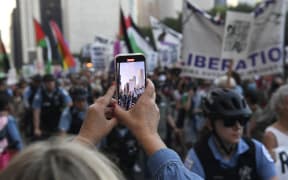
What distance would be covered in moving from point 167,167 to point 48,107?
5.70 m

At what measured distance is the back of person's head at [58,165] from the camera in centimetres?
89

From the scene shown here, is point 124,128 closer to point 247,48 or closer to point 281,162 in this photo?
point 247,48

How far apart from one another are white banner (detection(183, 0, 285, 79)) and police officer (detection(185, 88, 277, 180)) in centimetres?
350

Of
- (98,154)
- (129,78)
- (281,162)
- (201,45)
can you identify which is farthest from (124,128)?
(98,154)

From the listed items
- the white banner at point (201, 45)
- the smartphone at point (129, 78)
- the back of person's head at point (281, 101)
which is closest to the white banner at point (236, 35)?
the white banner at point (201, 45)

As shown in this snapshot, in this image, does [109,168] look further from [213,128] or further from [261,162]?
[213,128]

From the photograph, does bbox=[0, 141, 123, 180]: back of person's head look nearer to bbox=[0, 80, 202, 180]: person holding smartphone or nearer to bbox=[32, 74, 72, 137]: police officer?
bbox=[0, 80, 202, 180]: person holding smartphone

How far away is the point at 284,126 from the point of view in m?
2.83

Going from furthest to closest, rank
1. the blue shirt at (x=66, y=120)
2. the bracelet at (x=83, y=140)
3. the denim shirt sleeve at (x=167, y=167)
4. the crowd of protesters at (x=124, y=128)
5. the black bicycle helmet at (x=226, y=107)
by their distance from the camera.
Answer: the blue shirt at (x=66, y=120) → the crowd of protesters at (x=124, y=128) → the black bicycle helmet at (x=226, y=107) → the bracelet at (x=83, y=140) → the denim shirt sleeve at (x=167, y=167)

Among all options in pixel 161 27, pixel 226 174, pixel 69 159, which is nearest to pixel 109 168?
pixel 69 159

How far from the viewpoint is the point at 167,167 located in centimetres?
124

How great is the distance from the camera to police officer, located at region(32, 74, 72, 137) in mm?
6719

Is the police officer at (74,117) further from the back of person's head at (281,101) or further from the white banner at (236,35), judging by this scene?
the back of person's head at (281,101)

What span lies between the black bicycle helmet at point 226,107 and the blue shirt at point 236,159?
0.49ft
